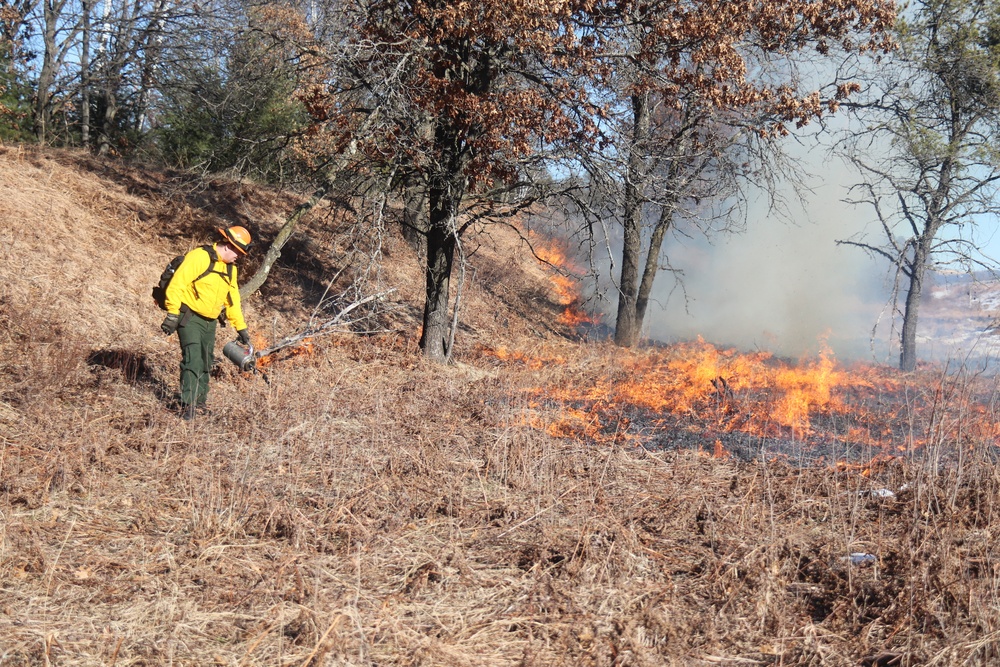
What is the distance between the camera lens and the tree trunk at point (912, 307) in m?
16.1

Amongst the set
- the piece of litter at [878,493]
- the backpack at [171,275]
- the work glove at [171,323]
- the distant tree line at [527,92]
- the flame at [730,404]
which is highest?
the distant tree line at [527,92]

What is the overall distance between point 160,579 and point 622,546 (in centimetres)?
273

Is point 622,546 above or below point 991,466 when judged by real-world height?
below

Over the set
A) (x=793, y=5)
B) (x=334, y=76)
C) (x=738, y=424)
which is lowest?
(x=738, y=424)

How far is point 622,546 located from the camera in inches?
188

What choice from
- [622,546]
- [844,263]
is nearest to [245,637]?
[622,546]

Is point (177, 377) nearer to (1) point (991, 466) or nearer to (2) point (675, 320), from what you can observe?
(1) point (991, 466)

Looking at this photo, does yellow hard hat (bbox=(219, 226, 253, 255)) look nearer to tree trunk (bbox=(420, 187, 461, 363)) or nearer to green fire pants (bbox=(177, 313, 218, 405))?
green fire pants (bbox=(177, 313, 218, 405))

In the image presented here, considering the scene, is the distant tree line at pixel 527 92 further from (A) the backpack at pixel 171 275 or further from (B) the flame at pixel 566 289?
(B) the flame at pixel 566 289

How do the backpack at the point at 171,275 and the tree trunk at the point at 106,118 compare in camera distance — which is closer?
the backpack at the point at 171,275

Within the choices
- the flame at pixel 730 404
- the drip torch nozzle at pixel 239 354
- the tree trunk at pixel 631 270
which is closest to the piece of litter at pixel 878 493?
the flame at pixel 730 404

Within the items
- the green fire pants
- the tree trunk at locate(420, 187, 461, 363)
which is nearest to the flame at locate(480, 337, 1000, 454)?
the tree trunk at locate(420, 187, 461, 363)

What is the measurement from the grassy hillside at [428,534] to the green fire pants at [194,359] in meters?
0.27

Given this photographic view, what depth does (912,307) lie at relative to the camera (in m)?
16.7
